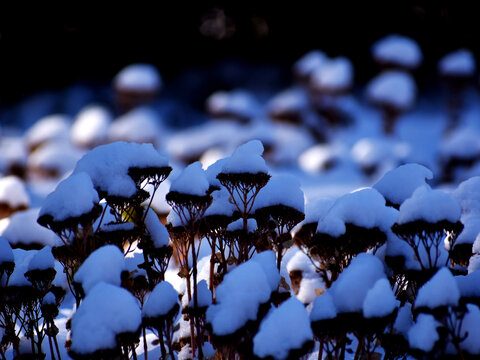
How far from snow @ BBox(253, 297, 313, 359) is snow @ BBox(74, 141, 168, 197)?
1.22m

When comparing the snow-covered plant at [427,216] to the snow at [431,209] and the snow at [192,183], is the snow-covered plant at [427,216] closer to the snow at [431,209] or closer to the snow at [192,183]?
the snow at [431,209]

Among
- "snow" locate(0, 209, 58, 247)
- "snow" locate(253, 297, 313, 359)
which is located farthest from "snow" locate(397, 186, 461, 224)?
"snow" locate(0, 209, 58, 247)

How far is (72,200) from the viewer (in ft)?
8.48

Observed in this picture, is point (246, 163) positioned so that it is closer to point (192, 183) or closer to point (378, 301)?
point (192, 183)

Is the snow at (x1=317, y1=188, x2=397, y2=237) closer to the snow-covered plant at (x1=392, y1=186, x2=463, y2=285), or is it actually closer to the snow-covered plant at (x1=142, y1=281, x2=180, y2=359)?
the snow-covered plant at (x1=392, y1=186, x2=463, y2=285)

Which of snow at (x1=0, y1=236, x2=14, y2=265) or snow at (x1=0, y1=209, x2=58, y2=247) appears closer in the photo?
snow at (x1=0, y1=236, x2=14, y2=265)

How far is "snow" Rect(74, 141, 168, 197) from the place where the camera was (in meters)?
2.88

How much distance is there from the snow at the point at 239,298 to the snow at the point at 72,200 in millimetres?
889

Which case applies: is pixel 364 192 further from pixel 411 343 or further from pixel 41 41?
pixel 41 41

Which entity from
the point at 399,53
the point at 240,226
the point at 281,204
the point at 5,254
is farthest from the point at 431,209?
the point at 399,53

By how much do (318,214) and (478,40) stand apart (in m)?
21.5

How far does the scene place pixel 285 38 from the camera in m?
23.5

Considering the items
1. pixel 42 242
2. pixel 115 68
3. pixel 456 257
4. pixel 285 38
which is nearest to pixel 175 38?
pixel 115 68

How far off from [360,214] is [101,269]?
1.56 metres
